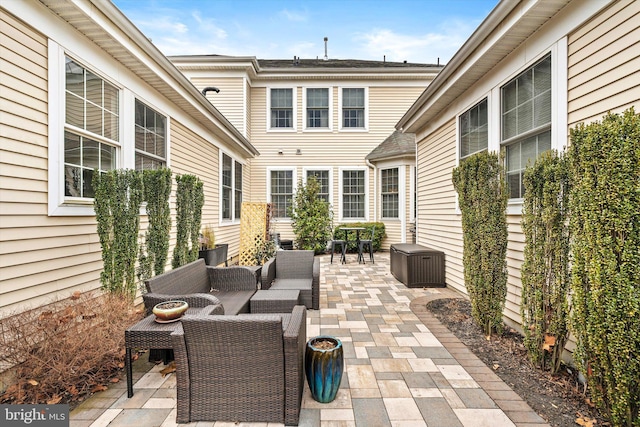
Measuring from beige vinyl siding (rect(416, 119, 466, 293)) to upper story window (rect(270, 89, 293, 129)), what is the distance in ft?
18.3

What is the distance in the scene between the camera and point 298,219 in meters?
10.1

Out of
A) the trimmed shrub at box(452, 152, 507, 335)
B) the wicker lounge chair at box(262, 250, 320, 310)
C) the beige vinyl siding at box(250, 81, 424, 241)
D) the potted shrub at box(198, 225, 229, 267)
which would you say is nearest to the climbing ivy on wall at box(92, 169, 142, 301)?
the wicker lounge chair at box(262, 250, 320, 310)

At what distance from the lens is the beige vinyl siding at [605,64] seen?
2449 millimetres

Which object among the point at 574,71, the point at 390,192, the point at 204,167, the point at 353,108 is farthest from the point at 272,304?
the point at 353,108

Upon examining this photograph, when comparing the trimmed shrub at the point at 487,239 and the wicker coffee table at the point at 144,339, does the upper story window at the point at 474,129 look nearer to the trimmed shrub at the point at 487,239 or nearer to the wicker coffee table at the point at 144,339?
the trimmed shrub at the point at 487,239

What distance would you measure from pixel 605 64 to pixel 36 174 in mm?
5189

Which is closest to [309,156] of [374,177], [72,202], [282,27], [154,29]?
[374,177]

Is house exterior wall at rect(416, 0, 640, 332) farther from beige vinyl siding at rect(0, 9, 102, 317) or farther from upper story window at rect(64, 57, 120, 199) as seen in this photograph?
upper story window at rect(64, 57, 120, 199)

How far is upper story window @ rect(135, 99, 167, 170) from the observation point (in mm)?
4664

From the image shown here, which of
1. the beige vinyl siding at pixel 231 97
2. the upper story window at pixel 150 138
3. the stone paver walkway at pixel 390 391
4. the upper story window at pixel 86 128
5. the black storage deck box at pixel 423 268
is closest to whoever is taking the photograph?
the stone paver walkway at pixel 390 391

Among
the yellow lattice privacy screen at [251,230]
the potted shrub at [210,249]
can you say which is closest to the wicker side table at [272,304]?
the potted shrub at [210,249]

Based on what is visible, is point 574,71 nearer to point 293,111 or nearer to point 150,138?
point 150,138

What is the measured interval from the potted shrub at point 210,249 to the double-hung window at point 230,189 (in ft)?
4.36

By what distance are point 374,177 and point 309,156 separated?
2470mm
